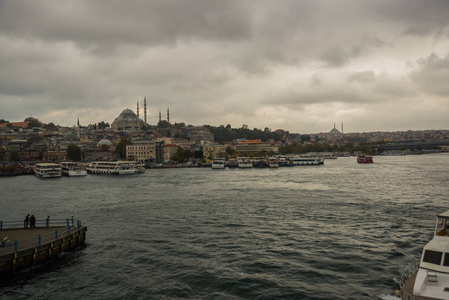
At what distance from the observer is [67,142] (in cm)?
12950

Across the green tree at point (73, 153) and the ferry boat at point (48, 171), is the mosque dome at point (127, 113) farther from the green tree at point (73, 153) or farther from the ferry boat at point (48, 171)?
the ferry boat at point (48, 171)

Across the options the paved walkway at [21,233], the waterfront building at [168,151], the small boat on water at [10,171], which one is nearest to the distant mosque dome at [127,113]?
the waterfront building at [168,151]

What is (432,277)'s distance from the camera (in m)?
7.86

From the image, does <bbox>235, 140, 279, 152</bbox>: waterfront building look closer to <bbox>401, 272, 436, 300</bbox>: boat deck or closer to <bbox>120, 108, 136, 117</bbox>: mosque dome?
<bbox>120, 108, 136, 117</bbox>: mosque dome

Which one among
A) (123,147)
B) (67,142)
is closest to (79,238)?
(123,147)

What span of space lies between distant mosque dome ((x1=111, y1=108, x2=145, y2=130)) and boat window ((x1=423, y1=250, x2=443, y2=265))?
530ft

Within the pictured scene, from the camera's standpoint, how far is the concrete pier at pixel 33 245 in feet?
38.2

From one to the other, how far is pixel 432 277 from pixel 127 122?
167642 millimetres

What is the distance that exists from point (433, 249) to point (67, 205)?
26612 millimetres

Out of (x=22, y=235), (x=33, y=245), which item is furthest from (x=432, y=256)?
(x=22, y=235)

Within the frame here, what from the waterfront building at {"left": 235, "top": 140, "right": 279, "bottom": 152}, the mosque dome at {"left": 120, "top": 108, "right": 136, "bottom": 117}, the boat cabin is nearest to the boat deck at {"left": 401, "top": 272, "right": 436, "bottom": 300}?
the boat cabin

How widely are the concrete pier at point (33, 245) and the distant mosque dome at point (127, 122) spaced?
152 m

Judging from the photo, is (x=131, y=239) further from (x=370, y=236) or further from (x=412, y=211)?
(x=412, y=211)

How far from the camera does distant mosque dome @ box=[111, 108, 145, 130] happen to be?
541 feet
